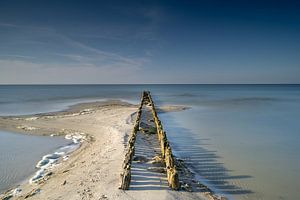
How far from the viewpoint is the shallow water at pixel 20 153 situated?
9203 millimetres

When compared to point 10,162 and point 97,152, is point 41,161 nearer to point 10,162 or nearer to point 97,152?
point 10,162

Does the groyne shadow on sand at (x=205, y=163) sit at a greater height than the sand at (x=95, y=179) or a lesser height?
lesser

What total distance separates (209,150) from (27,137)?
9678mm

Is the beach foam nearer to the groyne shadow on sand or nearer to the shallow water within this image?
the shallow water

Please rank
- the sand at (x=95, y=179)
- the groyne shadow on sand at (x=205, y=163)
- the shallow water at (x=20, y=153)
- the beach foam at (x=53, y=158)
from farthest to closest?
1. the shallow water at (x=20, y=153)
2. the beach foam at (x=53, y=158)
3. the groyne shadow on sand at (x=205, y=163)
4. the sand at (x=95, y=179)

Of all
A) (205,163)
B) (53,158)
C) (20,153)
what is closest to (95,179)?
(53,158)

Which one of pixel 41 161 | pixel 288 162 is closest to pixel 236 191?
pixel 288 162

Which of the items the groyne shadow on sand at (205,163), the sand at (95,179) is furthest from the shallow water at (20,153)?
the groyne shadow on sand at (205,163)

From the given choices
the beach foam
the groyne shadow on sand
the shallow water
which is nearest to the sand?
the beach foam

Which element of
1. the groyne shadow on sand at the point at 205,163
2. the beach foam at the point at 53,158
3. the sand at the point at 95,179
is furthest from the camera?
the beach foam at the point at 53,158

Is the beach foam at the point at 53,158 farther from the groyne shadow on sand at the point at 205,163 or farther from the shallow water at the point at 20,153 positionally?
the groyne shadow on sand at the point at 205,163

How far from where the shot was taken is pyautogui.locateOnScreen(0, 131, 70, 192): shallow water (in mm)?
9203

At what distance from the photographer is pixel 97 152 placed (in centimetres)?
1100

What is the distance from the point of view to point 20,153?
1192 centimetres
